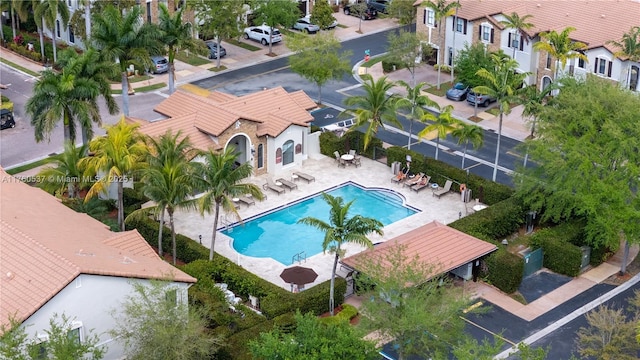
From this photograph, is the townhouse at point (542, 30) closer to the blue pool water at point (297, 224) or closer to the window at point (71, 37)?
the blue pool water at point (297, 224)

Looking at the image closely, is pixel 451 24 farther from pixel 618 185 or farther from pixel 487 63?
pixel 618 185

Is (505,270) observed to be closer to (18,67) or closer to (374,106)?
(374,106)

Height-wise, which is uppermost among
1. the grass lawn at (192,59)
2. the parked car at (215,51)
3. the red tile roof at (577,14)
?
the red tile roof at (577,14)

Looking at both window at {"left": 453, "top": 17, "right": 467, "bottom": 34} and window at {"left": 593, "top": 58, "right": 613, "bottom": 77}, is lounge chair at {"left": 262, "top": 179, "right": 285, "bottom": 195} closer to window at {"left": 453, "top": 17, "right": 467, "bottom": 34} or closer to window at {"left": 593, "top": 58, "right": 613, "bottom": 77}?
window at {"left": 453, "top": 17, "right": 467, "bottom": 34}

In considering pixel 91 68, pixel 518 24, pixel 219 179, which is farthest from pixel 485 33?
pixel 219 179

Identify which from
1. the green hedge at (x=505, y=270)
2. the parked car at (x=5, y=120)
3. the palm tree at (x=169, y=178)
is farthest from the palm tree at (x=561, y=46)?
the parked car at (x=5, y=120)

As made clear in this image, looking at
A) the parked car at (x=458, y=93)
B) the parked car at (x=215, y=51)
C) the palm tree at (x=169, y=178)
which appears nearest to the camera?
the palm tree at (x=169, y=178)

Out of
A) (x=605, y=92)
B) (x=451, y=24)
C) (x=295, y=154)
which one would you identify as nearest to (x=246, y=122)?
(x=295, y=154)
